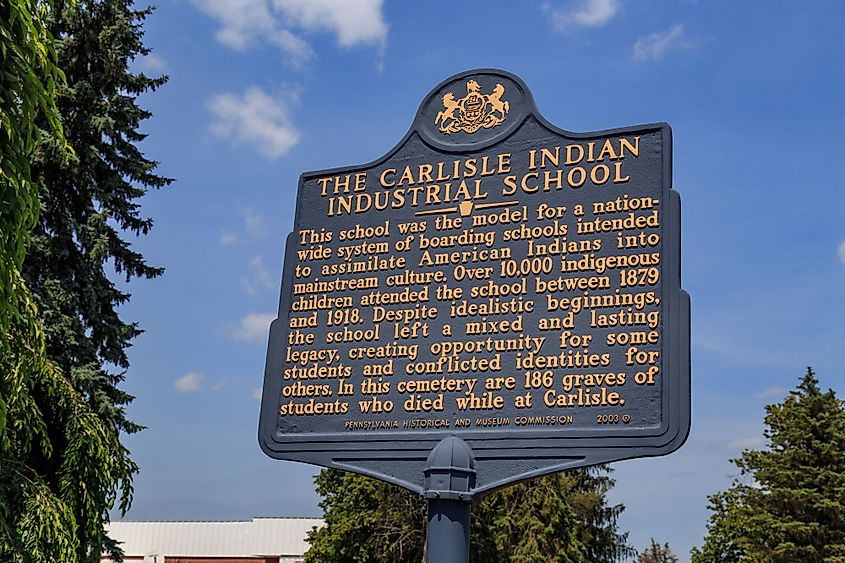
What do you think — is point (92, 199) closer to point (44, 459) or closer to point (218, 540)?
point (44, 459)

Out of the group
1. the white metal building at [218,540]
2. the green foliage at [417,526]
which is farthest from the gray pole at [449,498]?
the white metal building at [218,540]

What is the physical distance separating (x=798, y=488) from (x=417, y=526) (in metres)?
13.7

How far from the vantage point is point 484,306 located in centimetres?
858

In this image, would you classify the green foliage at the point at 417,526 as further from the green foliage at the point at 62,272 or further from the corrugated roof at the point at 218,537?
the corrugated roof at the point at 218,537

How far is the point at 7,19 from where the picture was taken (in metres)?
5.29

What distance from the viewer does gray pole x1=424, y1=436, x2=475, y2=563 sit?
26.9 ft

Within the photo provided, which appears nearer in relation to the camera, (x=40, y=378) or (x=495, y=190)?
(x=495, y=190)

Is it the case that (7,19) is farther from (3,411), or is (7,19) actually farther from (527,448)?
(527,448)

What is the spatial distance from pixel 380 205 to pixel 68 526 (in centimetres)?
634

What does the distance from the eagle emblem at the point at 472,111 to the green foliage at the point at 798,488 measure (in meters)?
26.3

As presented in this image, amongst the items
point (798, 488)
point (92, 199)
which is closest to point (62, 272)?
point (92, 199)

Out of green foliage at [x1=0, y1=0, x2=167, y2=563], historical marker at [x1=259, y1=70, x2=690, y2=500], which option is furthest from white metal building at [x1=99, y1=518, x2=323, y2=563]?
historical marker at [x1=259, y1=70, x2=690, y2=500]

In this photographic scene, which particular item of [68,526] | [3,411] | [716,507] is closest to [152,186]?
[68,526]

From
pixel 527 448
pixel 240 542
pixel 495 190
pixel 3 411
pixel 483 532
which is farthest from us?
pixel 240 542
